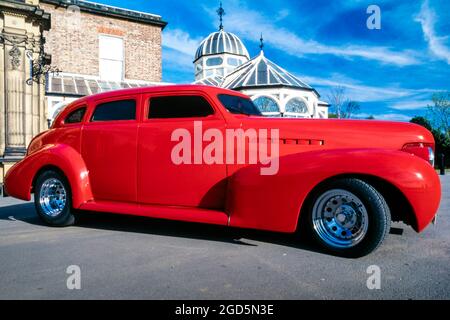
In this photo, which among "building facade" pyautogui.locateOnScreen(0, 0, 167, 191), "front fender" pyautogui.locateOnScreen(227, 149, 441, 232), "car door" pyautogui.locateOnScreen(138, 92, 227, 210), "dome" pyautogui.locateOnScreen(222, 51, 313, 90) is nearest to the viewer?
"front fender" pyautogui.locateOnScreen(227, 149, 441, 232)

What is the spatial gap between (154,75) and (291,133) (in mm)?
17851

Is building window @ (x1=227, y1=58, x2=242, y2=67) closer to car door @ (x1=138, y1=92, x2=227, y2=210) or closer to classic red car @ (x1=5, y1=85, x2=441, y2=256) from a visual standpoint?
classic red car @ (x1=5, y1=85, x2=441, y2=256)

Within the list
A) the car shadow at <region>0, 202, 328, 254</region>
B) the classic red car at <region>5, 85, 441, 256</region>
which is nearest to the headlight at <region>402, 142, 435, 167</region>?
the classic red car at <region>5, 85, 441, 256</region>

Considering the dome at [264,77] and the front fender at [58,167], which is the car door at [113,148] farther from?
the dome at [264,77]

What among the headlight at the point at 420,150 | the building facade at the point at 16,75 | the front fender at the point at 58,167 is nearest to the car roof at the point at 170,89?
the front fender at the point at 58,167

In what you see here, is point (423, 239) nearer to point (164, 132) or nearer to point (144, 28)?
point (164, 132)

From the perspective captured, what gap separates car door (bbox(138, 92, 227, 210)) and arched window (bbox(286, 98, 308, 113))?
15.3 metres

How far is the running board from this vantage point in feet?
10.2

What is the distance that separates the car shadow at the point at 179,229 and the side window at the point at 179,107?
1.37 m

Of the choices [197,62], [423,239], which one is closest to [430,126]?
[197,62]

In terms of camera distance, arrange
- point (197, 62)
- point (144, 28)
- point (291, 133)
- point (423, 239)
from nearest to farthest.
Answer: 1. point (291, 133)
2. point (423, 239)
3. point (144, 28)
4. point (197, 62)

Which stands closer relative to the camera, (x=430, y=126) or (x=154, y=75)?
(x=154, y=75)

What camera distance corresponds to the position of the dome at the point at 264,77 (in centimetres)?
1828
